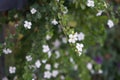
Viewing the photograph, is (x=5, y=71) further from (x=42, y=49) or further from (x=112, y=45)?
(x=112, y=45)

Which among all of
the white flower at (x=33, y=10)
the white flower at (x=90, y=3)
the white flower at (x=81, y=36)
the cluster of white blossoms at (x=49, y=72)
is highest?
the white flower at (x=90, y=3)

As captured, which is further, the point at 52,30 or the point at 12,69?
the point at 12,69

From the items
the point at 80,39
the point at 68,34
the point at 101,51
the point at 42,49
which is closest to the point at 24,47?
the point at 42,49

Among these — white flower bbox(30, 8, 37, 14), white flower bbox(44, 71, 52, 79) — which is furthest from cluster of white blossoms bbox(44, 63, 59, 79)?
white flower bbox(30, 8, 37, 14)

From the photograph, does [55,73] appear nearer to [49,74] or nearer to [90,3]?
[49,74]

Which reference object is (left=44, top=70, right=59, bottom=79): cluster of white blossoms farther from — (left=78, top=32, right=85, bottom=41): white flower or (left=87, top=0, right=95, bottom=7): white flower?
(left=87, top=0, right=95, bottom=7): white flower

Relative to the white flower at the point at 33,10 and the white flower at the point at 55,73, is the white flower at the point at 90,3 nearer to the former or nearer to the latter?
the white flower at the point at 33,10

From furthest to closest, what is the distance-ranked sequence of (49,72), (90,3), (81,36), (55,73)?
(55,73) → (49,72) → (81,36) → (90,3)

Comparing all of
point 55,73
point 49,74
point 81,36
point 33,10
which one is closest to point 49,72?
point 49,74

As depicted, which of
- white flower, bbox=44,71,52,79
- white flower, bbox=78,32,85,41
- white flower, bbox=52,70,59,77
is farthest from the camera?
white flower, bbox=52,70,59,77

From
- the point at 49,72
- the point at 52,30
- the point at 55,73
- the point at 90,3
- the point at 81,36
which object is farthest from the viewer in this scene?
the point at 55,73

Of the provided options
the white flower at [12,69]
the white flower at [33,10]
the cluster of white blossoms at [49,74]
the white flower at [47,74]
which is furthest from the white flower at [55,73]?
the white flower at [33,10]
